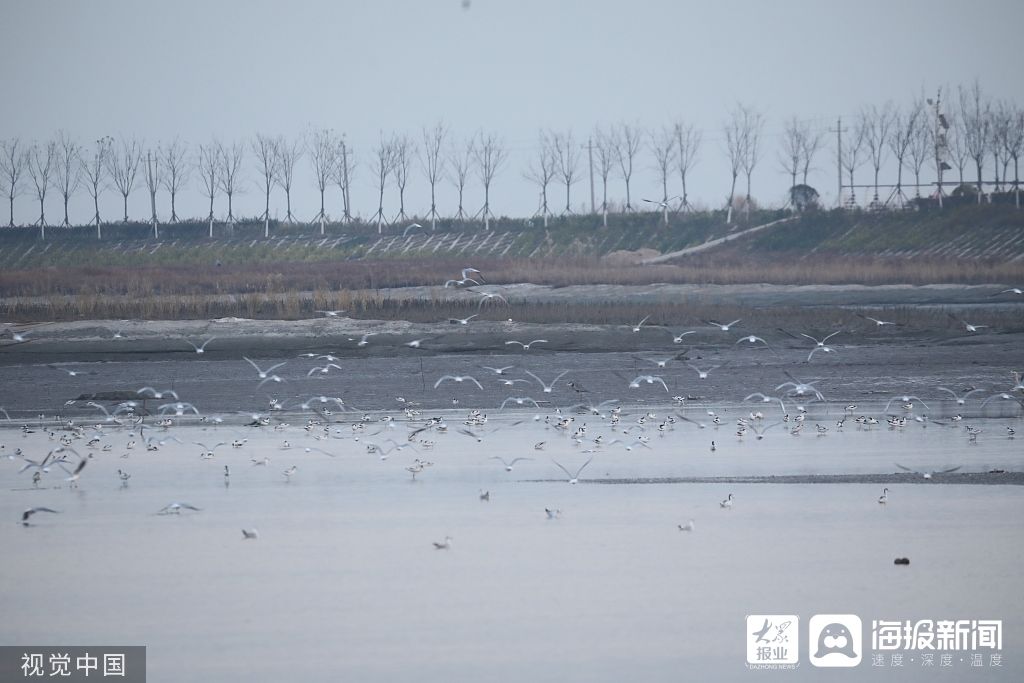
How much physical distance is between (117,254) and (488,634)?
2459 inches

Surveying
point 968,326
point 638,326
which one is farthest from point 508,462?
point 968,326

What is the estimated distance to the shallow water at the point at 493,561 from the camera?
8727 mm

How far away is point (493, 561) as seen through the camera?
425 inches

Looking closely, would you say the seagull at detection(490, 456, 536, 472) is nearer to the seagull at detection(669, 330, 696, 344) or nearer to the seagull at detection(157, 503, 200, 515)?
the seagull at detection(157, 503, 200, 515)

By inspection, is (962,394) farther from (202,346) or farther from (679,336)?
(202,346)

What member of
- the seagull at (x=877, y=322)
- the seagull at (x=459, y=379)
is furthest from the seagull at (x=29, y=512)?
the seagull at (x=877, y=322)

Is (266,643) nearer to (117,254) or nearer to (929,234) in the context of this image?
(929,234)

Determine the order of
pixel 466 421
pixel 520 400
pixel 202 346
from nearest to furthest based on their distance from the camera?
pixel 466 421, pixel 520 400, pixel 202 346

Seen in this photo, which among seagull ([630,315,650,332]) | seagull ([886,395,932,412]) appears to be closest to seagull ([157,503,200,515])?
seagull ([886,395,932,412])

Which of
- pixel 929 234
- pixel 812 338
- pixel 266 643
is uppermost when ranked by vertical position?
pixel 929 234

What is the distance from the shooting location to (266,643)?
8867 mm

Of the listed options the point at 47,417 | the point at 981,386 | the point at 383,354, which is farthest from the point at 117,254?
the point at 981,386

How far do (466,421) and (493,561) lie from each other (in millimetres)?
7996

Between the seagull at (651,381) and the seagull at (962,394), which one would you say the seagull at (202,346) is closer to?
the seagull at (651,381)
